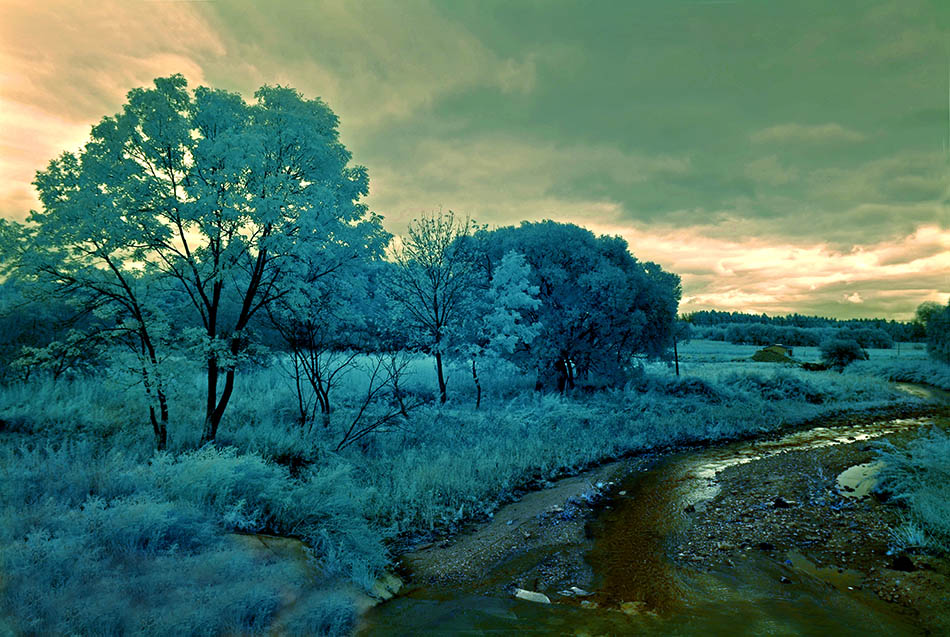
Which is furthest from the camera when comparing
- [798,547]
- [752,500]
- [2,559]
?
[752,500]

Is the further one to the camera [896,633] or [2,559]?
[896,633]

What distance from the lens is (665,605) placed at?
5629 millimetres

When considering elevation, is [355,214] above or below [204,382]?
above

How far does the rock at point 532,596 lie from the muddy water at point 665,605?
0.12 m

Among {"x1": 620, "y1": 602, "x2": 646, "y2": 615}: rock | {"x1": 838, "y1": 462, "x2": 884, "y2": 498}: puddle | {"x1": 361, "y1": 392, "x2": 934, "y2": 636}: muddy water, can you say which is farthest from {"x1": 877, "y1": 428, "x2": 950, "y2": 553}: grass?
{"x1": 620, "y1": 602, "x2": 646, "y2": 615}: rock

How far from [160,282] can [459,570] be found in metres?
9.21

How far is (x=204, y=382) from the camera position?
16.8m

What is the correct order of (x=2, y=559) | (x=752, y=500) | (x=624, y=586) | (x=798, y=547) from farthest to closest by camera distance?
1. (x=752, y=500)
2. (x=798, y=547)
3. (x=624, y=586)
4. (x=2, y=559)

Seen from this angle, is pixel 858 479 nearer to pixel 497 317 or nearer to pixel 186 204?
pixel 497 317

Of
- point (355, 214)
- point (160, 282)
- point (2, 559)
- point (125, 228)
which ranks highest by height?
point (355, 214)

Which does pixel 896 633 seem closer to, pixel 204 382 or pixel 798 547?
pixel 798 547

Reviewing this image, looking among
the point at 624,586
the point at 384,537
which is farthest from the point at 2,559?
the point at 624,586

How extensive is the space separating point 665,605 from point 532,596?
1663mm

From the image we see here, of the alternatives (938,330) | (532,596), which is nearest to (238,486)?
(532,596)
